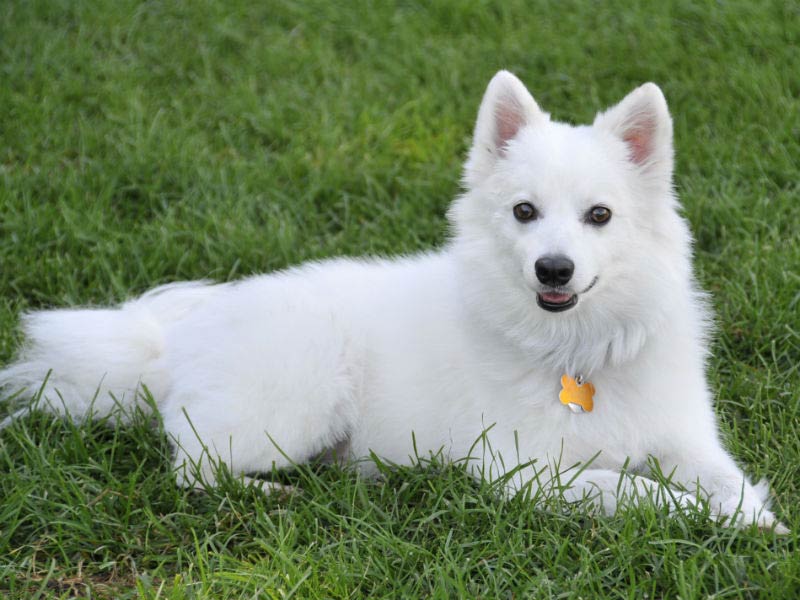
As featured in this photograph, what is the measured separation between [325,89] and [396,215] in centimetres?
150

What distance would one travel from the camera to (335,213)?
5.39 meters

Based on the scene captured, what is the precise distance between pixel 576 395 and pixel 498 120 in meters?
0.99

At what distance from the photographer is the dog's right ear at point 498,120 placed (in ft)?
11.3

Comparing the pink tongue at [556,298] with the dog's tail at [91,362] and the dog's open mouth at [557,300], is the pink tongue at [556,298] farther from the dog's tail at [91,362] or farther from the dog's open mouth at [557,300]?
the dog's tail at [91,362]

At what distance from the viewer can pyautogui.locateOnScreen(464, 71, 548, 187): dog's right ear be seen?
136 inches

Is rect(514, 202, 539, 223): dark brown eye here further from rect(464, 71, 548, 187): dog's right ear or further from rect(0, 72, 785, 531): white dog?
rect(464, 71, 548, 187): dog's right ear

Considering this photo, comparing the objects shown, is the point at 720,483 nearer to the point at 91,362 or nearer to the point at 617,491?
the point at 617,491

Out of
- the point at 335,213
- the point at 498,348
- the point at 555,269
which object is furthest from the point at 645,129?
the point at 335,213

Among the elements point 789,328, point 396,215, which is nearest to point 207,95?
point 396,215

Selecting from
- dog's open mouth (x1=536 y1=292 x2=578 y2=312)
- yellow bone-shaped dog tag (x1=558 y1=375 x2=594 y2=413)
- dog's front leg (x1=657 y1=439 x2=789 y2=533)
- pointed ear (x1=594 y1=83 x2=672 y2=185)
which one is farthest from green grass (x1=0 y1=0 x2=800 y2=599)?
pointed ear (x1=594 y1=83 x2=672 y2=185)

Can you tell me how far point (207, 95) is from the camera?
6.35 meters

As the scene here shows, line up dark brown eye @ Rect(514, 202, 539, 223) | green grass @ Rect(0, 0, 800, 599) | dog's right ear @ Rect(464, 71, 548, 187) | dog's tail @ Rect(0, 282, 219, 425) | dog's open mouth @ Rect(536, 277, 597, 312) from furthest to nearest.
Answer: dog's tail @ Rect(0, 282, 219, 425) < dog's right ear @ Rect(464, 71, 548, 187) < dark brown eye @ Rect(514, 202, 539, 223) < dog's open mouth @ Rect(536, 277, 597, 312) < green grass @ Rect(0, 0, 800, 599)

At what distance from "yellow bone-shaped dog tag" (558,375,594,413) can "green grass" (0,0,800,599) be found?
1.34 feet

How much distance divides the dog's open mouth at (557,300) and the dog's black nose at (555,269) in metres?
0.05
